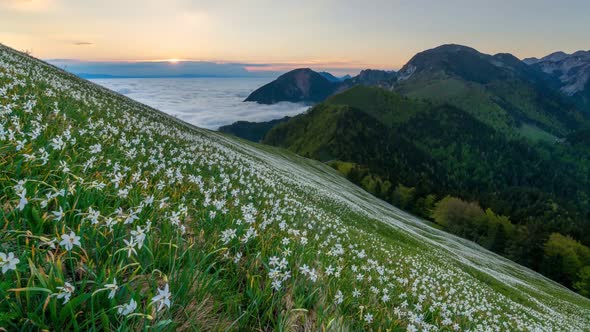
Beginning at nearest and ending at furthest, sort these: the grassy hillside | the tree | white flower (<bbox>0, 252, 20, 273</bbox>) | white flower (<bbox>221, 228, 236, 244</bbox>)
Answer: white flower (<bbox>0, 252, 20, 273</bbox>), the grassy hillside, white flower (<bbox>221, 228, 236, 244</bbox>), the tree

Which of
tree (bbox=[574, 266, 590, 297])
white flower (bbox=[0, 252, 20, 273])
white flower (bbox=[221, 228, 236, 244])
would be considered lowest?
tree (bbox=[574, 266, 590, 297])

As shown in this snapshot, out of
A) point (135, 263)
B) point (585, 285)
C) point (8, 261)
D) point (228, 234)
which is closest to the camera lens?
point (8, 261)

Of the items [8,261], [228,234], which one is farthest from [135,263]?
[228,234]

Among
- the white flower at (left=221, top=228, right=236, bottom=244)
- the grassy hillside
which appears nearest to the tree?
the grassy hillside

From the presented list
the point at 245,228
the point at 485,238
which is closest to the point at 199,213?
the point at 245,228

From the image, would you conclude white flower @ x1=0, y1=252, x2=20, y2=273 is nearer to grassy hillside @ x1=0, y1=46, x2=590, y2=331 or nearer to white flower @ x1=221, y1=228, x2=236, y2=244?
grassy hillside @ x1=0, y1=46, x2=590, y2=331

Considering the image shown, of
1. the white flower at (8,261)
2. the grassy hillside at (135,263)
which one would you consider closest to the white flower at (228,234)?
the grassy hillside at (135,263)

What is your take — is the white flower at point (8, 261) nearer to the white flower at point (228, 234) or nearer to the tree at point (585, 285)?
the white flower at point (228, 234)

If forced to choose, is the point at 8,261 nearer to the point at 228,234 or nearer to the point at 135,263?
the point at 135,263

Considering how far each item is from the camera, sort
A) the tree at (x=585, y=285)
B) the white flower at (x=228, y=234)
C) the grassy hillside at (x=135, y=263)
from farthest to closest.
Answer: the tree at (x=585, y=285) < the white flower at (x=228, y=234) < the grassy hillside at (x=135, y=263)

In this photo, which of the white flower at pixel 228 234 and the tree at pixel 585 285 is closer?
the white flower at pixel 228 234

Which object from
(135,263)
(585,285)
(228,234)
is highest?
(135,263)

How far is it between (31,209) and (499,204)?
186 meters

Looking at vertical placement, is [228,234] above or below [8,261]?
below
